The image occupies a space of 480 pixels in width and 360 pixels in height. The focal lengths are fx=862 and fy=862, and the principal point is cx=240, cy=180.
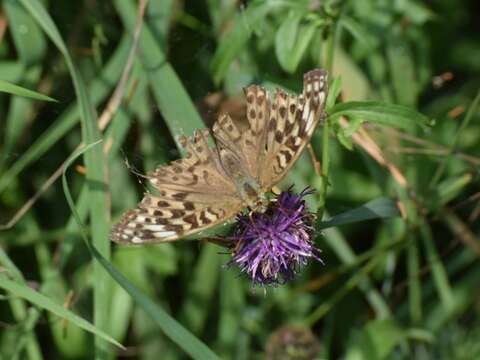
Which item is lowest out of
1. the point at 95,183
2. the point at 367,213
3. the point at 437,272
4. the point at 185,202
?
the point at 437,272

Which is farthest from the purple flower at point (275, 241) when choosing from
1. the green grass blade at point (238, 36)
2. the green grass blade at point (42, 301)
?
the green grass blade at point (238, 36)

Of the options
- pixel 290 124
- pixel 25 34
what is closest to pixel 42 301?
pixel 290 124

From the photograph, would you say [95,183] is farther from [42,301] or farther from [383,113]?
[383,113]

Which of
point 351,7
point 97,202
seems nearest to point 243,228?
point 97,202

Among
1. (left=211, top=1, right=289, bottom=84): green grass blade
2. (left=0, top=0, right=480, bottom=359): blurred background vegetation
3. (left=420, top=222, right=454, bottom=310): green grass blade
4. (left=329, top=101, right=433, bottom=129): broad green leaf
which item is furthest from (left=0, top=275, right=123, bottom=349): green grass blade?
(left=420, top=222, right=454, bottom=310): green grass blade

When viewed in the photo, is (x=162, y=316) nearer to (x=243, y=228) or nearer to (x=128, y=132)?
(x=243, y=228)

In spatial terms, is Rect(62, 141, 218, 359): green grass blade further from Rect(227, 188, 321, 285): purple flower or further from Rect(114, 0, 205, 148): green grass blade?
Rect(114, 0, 205, 148): green grass blade
